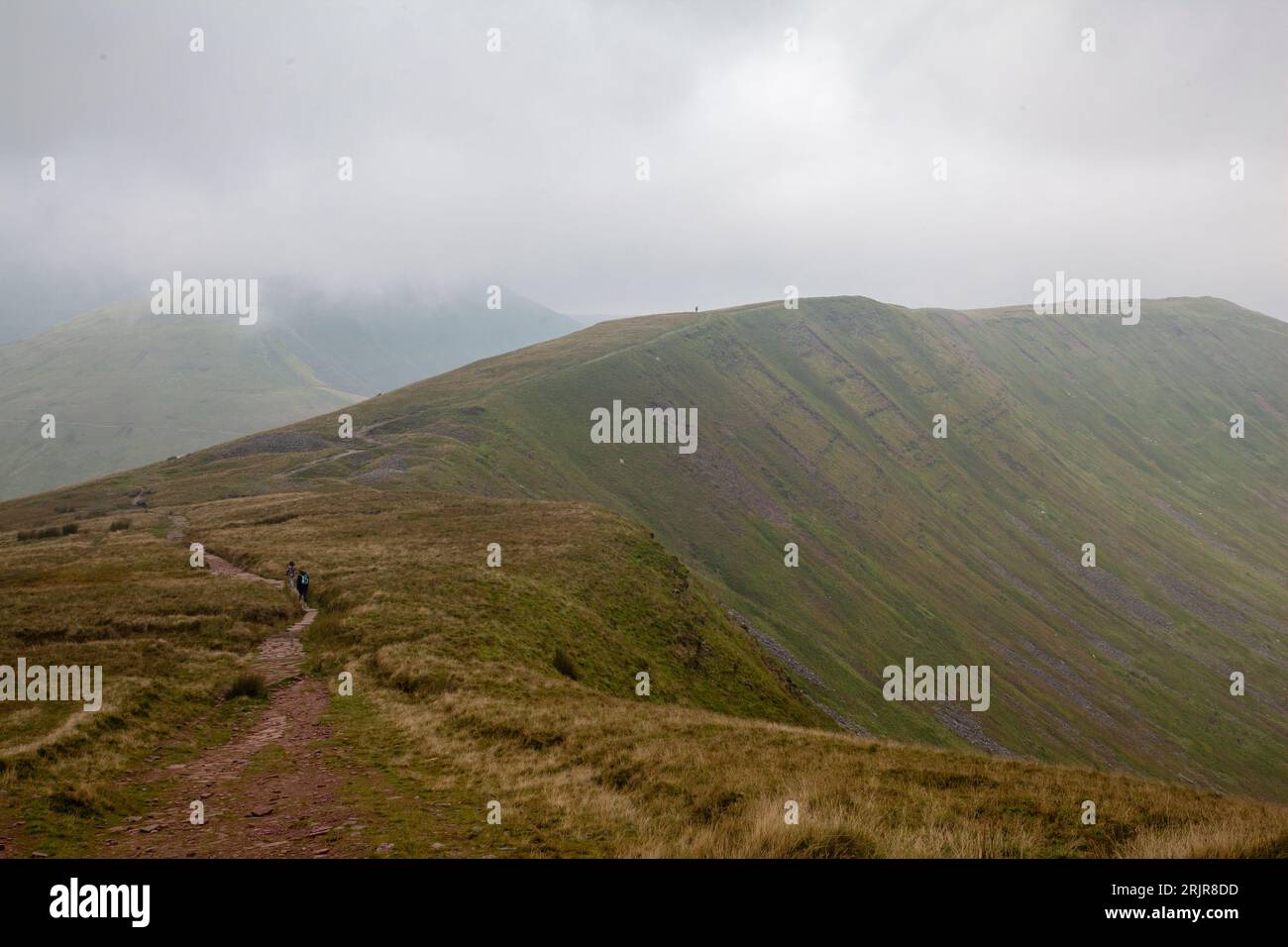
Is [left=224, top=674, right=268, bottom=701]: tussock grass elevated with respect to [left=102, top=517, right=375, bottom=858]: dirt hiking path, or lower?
elevated

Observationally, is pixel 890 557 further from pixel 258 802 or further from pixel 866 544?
pixel 258 802

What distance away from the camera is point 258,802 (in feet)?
48.4

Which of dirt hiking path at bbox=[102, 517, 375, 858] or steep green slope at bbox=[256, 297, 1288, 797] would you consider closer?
dirt hiking path at bbox=[102, 517, 375, 858]

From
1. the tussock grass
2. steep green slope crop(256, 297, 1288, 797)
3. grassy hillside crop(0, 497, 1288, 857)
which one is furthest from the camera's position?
steep green slope crop(256, 297, 1288, 797)

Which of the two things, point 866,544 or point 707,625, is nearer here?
point 707,625

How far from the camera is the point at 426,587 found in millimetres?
39906

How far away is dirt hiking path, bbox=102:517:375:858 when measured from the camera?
12234 mm

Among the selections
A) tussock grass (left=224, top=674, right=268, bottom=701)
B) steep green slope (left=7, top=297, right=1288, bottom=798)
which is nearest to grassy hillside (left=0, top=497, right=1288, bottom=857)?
tussock grass (left=224, top=674, right=268, bottom=701)

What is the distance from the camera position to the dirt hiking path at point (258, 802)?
1223 cm

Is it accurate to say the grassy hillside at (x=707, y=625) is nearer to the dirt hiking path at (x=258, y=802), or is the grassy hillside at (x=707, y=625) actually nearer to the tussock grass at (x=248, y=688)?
the dirt hiking path at (x=258, y=802)

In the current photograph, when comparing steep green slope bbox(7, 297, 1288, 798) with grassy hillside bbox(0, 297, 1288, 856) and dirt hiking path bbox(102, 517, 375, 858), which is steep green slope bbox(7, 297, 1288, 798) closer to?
grassy hillside bbox(0, 297, 1288, 856)

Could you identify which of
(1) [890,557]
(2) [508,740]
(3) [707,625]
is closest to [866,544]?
(1) [890,557]
